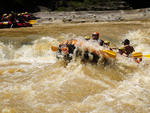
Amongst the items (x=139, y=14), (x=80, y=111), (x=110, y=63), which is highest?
(x=139, y=14)

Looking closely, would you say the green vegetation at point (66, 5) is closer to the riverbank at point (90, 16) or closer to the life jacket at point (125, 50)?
the riverbank at point (90, 16)

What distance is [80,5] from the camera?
20469 millimetres

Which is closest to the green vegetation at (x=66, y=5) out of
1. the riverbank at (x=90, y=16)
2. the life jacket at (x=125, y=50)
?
the riverbank at (x=90, y=16)

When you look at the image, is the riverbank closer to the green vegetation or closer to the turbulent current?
the green vegetation

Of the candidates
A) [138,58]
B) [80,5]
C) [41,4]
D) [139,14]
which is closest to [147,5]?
[139,14]

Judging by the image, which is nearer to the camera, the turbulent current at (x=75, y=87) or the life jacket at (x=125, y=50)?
the turbulent current at (x=75, y=87)

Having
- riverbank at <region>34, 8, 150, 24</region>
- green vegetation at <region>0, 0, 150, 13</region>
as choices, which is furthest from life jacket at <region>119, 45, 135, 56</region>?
green vegetation at <region>0, 0, 150, 13</region>

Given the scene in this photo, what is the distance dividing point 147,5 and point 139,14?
206 inches

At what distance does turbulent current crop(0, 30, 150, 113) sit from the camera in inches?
164

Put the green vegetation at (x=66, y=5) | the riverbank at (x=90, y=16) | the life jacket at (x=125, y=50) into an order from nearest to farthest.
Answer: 1. the life jacket at (x=125, y=50)
2. the riverbank at (x=90, y=16)
3. the green vegetation at (x=66, y=5)

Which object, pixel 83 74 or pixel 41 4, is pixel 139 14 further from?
pixel 83 74

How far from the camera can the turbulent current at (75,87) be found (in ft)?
13.7

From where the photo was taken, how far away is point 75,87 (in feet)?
16.3

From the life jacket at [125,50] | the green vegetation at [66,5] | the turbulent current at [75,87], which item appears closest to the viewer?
the turbulent current at [75,87]
